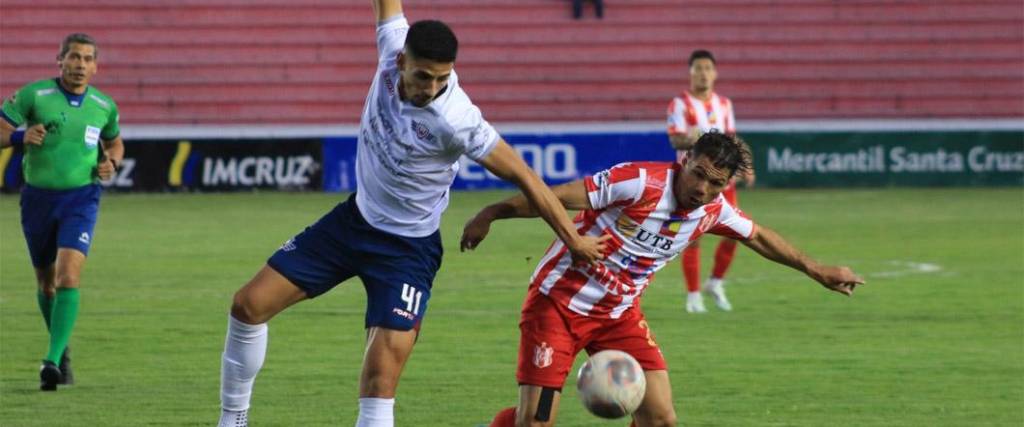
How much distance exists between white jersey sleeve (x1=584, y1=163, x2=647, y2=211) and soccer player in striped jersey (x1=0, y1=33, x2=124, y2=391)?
12.0ft

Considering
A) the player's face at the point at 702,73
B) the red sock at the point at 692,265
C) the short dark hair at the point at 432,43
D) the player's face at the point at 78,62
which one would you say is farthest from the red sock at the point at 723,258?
the short dark hair at the point at 432,43

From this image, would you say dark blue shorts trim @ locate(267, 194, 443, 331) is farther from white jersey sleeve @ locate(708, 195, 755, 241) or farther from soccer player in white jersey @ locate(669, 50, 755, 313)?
soccer player in white jersey @ locate(669, 50, 755, 313)

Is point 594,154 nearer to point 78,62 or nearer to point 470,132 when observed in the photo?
point 78,62

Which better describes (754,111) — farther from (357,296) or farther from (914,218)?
(357,296)

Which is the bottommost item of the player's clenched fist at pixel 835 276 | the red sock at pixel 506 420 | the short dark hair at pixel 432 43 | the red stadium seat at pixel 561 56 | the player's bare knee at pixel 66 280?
the red stadium seat at pixel 561 56

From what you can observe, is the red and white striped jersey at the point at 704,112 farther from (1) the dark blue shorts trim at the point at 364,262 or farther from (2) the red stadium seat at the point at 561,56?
(2) the red stadium seat at the point at 561,56

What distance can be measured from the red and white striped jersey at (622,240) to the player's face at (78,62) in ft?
11.5

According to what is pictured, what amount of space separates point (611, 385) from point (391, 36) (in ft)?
5.15

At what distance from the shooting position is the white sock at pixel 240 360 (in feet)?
22.6

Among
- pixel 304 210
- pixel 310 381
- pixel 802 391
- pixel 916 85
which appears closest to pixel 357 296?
pixel 310 381

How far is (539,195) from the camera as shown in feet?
21.2

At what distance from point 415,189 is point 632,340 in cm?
104

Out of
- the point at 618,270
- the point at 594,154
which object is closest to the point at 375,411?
the point at 618,270

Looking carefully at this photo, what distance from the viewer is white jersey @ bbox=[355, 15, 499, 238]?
21.3 ft
